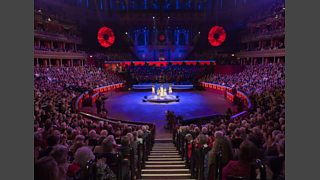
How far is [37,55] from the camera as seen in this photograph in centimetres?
3600

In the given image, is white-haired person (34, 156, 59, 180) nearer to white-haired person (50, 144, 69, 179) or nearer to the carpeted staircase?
white-haired person (50, 144, 69, 179)

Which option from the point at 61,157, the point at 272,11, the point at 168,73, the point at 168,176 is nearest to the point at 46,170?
the point at 61,157

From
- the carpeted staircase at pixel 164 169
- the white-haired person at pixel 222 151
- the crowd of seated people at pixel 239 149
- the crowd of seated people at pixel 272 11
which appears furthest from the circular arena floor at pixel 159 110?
the crowd of seated people at pixel 272 11

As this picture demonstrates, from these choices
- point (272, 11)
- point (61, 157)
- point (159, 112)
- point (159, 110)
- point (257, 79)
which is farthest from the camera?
point (272, 11)

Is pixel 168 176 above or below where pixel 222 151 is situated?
below

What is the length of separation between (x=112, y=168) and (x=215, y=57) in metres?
45.9

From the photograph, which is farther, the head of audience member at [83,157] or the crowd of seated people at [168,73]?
the crowd of seated people at [168,73]

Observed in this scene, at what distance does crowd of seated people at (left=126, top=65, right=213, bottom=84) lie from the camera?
4662 cm

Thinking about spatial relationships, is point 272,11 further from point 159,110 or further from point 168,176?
point 168,176

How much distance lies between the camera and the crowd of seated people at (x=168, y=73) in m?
46.6

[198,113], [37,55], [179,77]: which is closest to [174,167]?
[198,113]

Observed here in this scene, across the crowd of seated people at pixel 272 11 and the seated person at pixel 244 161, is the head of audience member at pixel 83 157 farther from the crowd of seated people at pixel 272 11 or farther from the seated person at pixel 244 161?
the crowd of seated people at pixel 272 11

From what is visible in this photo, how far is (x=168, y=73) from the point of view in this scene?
157 feet

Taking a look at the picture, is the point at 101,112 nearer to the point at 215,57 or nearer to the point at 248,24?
the point at 215,57
